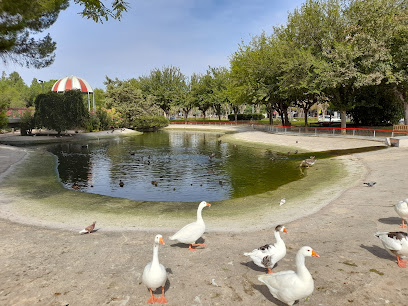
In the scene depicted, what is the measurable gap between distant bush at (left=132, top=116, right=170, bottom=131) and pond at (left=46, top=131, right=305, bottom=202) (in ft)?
146

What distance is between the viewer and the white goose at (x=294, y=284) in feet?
16.9

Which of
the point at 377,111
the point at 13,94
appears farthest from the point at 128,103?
the point at 377,111

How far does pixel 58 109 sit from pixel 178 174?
131 feet

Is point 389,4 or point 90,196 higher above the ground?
point 389,4

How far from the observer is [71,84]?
80812mm

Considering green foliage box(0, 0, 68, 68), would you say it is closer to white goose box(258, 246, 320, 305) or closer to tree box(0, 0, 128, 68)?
tree box(0, 0, 128, 68)

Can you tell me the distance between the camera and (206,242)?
8.91 metres

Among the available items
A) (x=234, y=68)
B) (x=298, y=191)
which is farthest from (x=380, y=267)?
(x=234, y=68)

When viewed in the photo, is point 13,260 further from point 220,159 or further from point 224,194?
point 220,159

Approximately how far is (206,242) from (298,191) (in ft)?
29.8

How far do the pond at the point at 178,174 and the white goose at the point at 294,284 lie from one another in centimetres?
1118

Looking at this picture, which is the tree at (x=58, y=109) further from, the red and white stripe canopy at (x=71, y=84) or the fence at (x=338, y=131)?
the fence at (x=338, y=131)

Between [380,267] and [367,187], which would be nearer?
[380,267]

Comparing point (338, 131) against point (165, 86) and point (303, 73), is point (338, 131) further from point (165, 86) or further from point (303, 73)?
point (165, 86)
